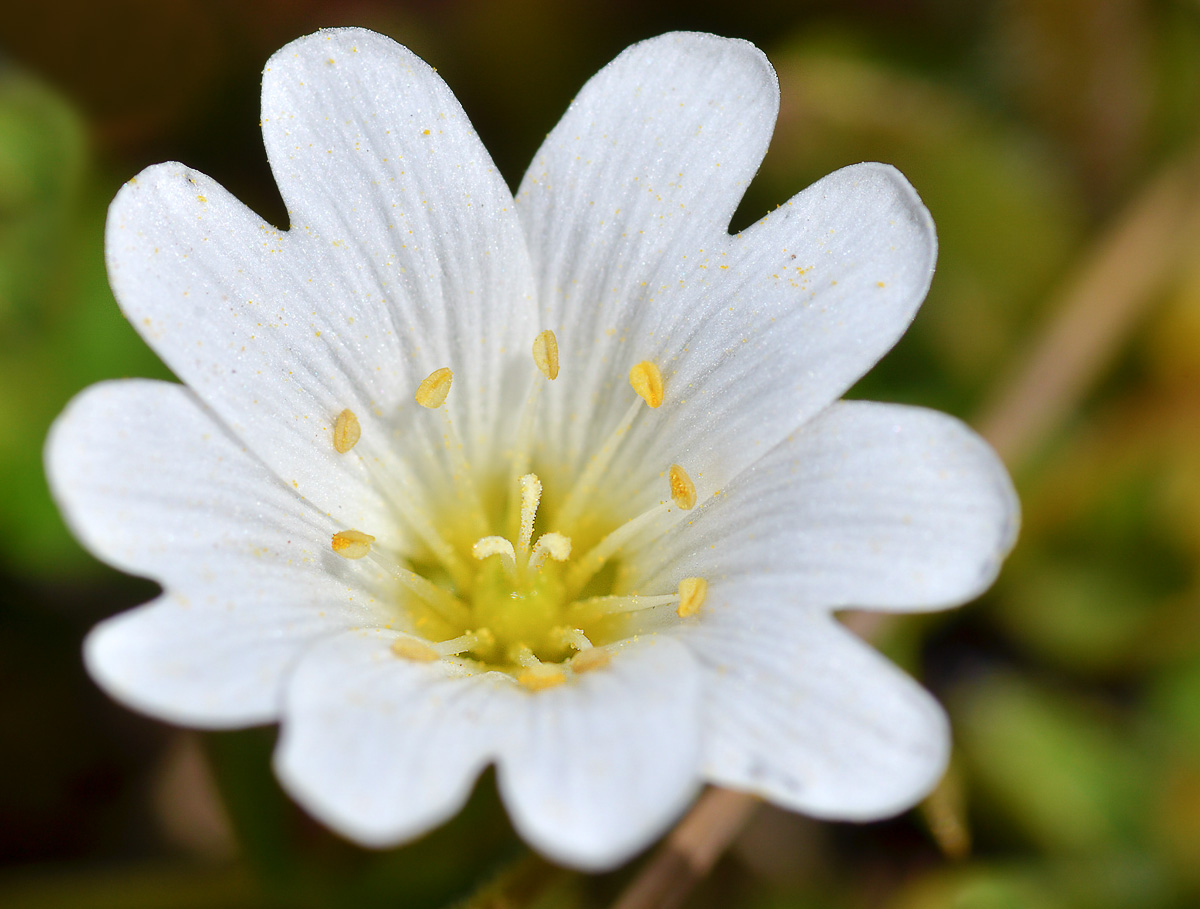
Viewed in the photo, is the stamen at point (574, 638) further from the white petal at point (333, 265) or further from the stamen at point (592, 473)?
the white petal at point (333, 265)

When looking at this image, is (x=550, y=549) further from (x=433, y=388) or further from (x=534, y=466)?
(x=433, y=388)

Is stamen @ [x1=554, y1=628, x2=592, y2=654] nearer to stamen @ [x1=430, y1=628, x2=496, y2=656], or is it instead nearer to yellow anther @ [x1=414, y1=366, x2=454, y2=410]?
stamen @ [x1=430, y1=628, x2=496, y2=656]

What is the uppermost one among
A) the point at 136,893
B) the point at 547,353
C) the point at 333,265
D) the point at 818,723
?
the point at 333,265

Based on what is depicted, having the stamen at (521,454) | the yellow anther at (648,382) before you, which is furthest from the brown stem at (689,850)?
the yellow anther at (648,382)

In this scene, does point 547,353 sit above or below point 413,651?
above

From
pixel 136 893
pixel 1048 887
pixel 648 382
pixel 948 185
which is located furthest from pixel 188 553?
pixel 948 185

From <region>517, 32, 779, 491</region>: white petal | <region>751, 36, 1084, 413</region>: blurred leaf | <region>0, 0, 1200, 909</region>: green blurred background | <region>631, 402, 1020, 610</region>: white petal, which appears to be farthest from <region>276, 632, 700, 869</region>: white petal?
<region>751, 36, 1084, 413</region>: blurred leaf

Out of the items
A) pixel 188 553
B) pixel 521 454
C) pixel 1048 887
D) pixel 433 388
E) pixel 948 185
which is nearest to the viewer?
pixel 188 553
